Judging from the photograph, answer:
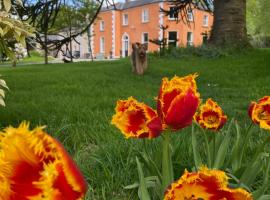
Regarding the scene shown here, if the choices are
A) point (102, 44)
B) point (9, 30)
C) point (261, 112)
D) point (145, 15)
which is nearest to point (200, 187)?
point (261, 112)

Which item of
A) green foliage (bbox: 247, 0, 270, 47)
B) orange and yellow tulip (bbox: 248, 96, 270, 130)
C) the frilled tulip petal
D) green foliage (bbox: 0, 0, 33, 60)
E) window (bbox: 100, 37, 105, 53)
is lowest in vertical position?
window (bbox: 100, 37, 105, 53)

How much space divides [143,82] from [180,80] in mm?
7777

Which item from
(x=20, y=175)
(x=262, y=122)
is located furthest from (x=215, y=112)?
(x=20, y=175)

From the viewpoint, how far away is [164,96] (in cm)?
123

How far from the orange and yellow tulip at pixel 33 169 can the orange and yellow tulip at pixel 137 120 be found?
0.73 m

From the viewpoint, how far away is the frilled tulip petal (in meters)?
1.13

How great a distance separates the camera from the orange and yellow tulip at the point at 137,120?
130 cm

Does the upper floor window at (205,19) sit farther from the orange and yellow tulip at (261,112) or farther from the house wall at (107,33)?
the orange and yellow tulip at (261,112)

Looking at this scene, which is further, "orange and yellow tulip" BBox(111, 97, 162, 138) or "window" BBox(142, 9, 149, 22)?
"window" BBox(142, 9, 149, 22)

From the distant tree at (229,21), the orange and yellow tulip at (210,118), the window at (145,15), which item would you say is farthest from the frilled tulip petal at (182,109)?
the window at (145,15)

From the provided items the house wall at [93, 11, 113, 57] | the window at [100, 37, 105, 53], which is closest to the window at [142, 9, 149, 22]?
the house wall at [93, 11, 113, 57]

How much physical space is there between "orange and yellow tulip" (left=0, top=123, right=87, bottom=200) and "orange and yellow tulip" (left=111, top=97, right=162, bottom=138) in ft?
2.40

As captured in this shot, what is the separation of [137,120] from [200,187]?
0.67 meters

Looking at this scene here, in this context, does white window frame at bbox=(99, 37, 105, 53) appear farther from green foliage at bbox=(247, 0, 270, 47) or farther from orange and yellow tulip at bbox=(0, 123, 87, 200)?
orange and yellow tulip at bbox=(0, 123, 87, 200)
